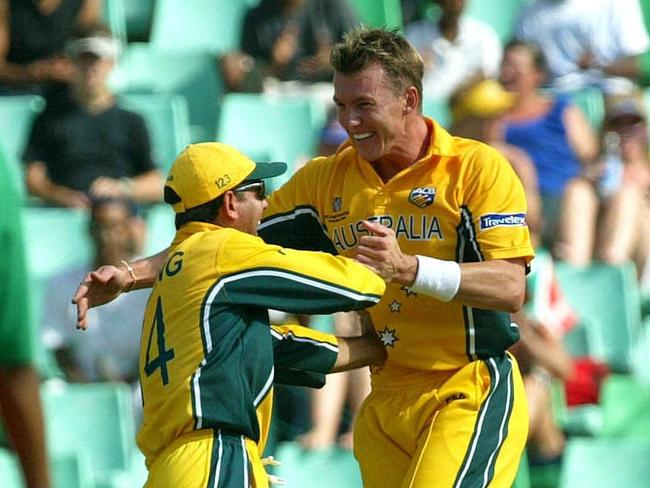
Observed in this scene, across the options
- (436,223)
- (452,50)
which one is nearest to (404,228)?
(436,223)

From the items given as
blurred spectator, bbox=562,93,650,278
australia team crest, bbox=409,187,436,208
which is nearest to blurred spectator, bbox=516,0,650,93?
blurred spectator, bbox=562,93,650,278

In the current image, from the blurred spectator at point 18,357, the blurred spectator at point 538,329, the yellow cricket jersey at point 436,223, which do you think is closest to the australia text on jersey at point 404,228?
the yellow cricket jersey at point 436,223

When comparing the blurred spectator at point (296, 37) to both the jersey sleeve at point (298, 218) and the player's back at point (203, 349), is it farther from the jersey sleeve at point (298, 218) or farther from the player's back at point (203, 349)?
the player's back at point (203, 349)

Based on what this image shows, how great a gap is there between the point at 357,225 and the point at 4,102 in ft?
14.6

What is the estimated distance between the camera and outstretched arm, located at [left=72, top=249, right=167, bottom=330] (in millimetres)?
Result: 4871

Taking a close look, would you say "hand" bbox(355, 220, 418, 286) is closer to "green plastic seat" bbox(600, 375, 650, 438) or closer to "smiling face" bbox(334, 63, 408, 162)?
"smiling face" bbox(334, 63, 408, 162)

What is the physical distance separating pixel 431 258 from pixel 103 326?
331 centimetres

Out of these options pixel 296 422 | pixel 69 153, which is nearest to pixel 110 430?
pixel 296 422

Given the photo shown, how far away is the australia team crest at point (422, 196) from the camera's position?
17.2 ft

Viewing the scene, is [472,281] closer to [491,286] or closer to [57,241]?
[491,286]

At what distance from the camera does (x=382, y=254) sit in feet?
15.7

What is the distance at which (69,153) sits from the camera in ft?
29.3

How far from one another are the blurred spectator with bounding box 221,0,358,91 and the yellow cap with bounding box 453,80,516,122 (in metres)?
0.91

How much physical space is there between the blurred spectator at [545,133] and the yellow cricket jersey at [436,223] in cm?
398
